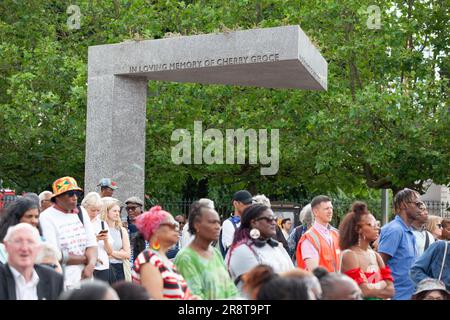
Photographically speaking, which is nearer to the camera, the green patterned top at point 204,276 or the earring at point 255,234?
the green patterned top at point 204,276

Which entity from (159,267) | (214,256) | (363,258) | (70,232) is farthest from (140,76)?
(159,267)

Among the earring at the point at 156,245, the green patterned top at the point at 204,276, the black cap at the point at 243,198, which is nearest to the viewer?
the green patterned top at the point at 204,276

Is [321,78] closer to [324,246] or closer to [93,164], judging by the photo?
[93,164]

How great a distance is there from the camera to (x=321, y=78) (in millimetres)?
16672

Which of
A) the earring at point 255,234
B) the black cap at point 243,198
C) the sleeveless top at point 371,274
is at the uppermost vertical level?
the black cap at point 243,198

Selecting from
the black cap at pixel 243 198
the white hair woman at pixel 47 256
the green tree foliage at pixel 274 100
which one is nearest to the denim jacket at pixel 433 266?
the black cap at pixel 243 198

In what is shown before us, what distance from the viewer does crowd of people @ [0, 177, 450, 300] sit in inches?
220

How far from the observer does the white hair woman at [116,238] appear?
36.0 feet

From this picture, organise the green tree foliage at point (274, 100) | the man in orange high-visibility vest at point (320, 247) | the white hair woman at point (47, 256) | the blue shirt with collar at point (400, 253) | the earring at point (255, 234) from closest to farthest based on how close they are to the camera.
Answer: the white hair woman at point (47, 256)
the earring at point (255, 234)
the blue shirt with collar at point (400, 253)
the man in orange high-visibility vest at point (320, 247)
the green tree foliage at point (274, 100)

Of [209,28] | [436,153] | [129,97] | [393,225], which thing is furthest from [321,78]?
[393,225]

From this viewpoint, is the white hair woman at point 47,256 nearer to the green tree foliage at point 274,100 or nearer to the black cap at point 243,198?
the black cap at point 243,198

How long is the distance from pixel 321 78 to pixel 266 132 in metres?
5.37

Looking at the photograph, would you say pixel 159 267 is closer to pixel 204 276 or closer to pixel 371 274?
pixel 204 276

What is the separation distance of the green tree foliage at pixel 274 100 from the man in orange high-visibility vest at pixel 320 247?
11283mm
